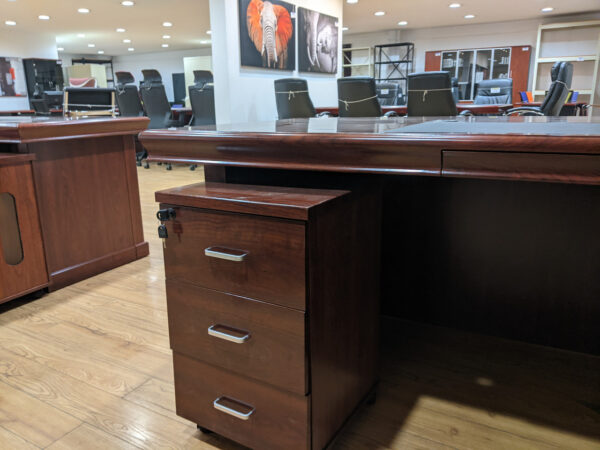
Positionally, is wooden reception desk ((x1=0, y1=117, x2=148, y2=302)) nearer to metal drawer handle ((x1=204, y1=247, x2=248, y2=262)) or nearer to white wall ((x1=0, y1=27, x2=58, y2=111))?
metal drawer handle ((x1=204, y1=247, x2=248, y2=262))

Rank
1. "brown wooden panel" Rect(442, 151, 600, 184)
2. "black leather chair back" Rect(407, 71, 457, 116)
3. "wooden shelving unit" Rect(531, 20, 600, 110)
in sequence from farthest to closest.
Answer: "wooden shelving unit" Rect(531, 20, 600, 110), "black leather chair back" Rect(407, 71, 457, 116), "brown wooden panel" Rect(442, 151, 600, 184)

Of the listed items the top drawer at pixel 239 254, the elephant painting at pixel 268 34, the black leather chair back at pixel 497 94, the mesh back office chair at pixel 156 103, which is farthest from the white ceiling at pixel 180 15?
the top drawer at pixel 239 254

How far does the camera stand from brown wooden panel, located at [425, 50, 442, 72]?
32.1 feet

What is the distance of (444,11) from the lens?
7.90 m

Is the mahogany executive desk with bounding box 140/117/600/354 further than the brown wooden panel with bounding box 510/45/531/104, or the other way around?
the brown wooden panel with bounding box 510/45/531/104

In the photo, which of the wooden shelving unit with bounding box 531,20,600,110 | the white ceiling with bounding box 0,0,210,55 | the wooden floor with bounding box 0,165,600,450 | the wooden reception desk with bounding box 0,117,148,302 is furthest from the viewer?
the wooden shelving unit with bounding box 531,20,600,110

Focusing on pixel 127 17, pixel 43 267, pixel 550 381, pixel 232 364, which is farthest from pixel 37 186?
pixel 127 17

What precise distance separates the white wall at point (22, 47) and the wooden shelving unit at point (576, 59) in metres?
9.72

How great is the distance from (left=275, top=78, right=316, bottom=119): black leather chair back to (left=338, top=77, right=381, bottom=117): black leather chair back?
401mm

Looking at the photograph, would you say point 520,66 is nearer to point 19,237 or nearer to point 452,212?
point 452,212

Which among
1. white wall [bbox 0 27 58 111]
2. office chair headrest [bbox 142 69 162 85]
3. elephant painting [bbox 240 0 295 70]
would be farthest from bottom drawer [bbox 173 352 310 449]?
white wall [bbox 0 27 58 111]

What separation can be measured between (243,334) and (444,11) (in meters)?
8.42

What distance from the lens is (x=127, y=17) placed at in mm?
7855

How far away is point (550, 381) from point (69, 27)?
1000 cm
